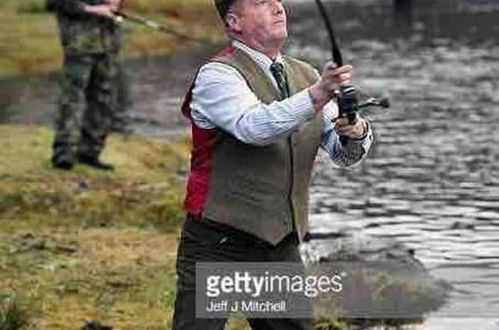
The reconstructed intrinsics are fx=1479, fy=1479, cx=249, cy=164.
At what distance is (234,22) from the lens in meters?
5.33

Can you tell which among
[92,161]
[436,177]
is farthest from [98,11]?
[436,177]

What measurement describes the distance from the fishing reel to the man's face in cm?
36

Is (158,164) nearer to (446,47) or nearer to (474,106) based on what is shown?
(474,106)

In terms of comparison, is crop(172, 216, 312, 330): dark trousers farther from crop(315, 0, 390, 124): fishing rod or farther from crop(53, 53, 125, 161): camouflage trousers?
crop(53, 53, 125, 161): camouflage trousers

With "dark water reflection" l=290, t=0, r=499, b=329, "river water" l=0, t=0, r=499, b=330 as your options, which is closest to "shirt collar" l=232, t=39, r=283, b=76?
"dark water reflection" l=290, t=0, r=499, b=329

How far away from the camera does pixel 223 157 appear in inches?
208

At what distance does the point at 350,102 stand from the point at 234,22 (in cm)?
55

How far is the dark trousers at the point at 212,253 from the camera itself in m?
5.39

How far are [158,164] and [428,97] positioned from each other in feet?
26.4

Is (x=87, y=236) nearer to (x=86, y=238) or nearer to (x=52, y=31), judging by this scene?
(x=86, y=238)

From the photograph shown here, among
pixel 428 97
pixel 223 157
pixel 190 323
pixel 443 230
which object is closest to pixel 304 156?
pixel 223 157

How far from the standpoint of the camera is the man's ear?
17.4 feet

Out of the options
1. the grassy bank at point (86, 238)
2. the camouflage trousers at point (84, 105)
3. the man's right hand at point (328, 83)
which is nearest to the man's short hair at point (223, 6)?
the man's right hand at point (328, 83)

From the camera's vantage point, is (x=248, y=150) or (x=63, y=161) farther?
(x=63, y=161)
